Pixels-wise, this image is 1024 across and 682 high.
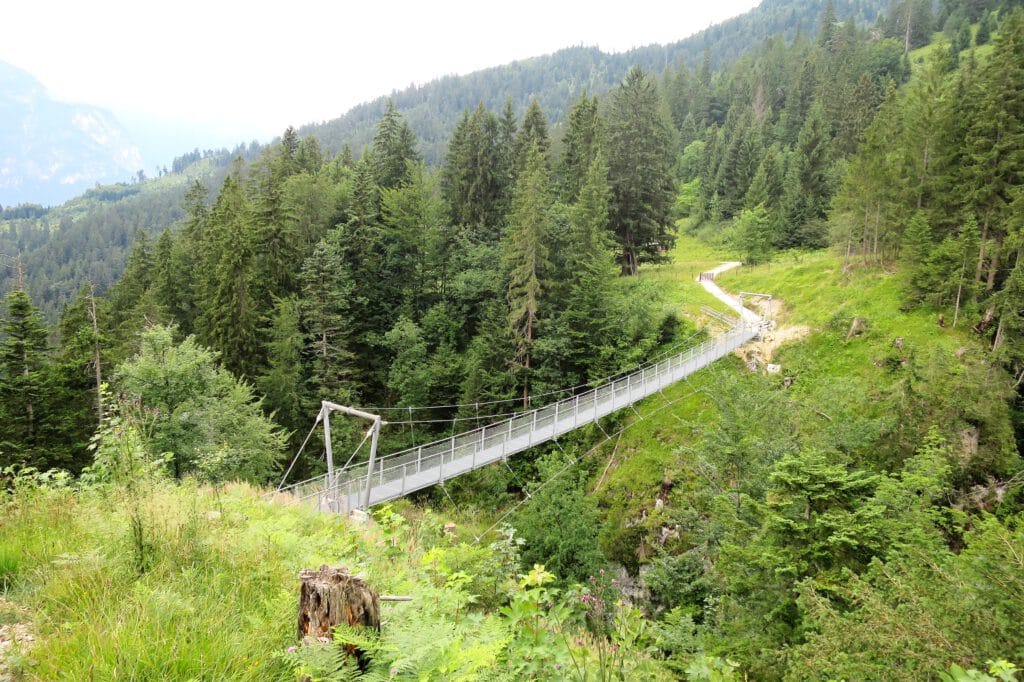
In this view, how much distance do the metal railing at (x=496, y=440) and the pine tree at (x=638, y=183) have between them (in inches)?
394

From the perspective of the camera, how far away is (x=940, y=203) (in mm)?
21453

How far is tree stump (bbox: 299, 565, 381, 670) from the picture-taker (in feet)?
9.30

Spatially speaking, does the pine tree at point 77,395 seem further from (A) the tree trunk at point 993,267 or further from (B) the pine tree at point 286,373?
(A) the tree trunk at point 993,267

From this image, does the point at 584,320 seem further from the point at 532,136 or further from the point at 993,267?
the point at 532,136

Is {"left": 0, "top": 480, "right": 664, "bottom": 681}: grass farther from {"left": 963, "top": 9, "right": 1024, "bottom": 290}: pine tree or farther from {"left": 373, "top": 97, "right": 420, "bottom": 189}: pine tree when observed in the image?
{"left": 373, "top": 97, "right": 420, "bottom": 189}: pine tree

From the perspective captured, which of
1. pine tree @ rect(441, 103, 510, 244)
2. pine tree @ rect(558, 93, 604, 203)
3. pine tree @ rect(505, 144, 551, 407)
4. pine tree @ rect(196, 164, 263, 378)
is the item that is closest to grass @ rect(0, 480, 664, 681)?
pine tree @ rect(505, 144, 551, 407)

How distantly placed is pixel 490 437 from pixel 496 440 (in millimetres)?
244

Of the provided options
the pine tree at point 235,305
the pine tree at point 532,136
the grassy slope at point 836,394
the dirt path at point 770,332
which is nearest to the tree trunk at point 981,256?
the grassy slope at point 836,394

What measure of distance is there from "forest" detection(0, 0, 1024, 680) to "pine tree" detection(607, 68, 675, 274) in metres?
0.19

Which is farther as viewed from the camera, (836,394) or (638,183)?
(638,183)

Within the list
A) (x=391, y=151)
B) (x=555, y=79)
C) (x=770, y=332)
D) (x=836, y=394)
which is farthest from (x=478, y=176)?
(x=555, y=79)

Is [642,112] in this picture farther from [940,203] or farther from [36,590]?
[36,590]

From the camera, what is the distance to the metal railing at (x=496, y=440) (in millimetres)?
15133

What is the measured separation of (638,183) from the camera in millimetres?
31516
